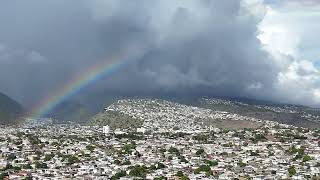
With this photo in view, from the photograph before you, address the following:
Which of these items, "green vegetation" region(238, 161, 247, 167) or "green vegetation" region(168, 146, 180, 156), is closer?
"green vegetation" region(238, 161, 247, 167)

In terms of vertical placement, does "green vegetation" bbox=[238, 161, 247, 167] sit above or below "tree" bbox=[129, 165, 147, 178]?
above

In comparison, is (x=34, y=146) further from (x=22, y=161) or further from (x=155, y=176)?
(x=155, y=176)

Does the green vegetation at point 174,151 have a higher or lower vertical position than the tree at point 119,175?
higher

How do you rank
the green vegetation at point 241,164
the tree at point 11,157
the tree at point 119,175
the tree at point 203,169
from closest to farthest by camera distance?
the tree at point 119,175, the tree at point 203,169, the green vegetation at point 241,164, the tree at point 11,157

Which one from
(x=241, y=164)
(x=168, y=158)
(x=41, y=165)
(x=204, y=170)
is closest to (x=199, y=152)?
(x=168, y=158)

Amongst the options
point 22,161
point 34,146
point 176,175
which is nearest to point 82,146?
point 34,146

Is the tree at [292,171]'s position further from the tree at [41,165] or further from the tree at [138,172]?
the tree at [41,165]

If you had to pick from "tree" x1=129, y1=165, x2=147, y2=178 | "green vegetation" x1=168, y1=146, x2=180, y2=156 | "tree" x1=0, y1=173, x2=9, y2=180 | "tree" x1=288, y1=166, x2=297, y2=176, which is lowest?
"tree" x1=0, y1=173, x2=9, y2=180

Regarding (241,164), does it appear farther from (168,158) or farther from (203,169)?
(168,158)

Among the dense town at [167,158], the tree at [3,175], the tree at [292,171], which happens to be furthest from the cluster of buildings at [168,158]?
the tree at [3,175]

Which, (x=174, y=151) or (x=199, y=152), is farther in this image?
(x=174, y=151)

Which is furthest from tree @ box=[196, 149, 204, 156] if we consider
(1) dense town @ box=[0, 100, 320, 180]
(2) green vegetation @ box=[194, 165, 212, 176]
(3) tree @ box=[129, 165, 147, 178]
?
(3) tree @ box=[129, 165, 147, 178]

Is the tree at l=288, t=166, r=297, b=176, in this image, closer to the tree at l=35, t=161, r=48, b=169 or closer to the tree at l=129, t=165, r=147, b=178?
the tree at l=129, t=165, r=147, b=178
